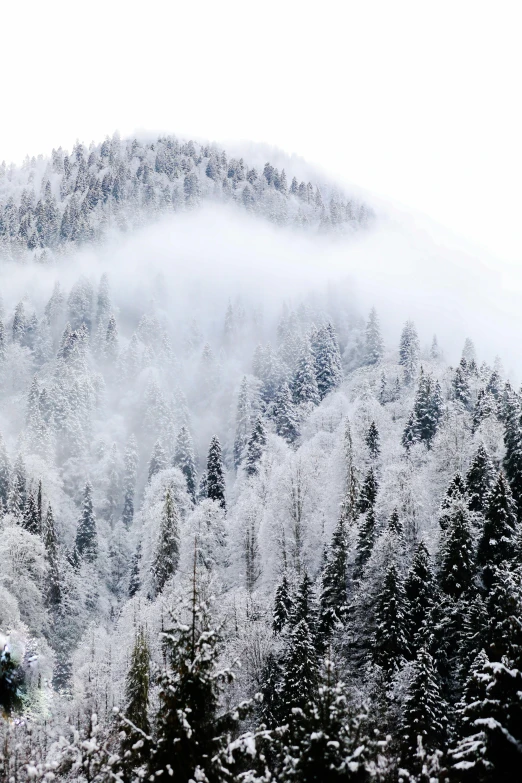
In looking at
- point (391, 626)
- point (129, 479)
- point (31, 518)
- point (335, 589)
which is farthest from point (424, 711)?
point (129, 479)

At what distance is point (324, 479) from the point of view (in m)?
73.5

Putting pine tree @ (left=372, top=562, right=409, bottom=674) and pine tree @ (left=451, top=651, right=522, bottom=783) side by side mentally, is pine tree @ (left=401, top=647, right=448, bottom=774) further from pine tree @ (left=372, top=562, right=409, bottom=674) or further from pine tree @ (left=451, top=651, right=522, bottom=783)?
pine tree @ (left=451, top=651, right=522, bottom=783)

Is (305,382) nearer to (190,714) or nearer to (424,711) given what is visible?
(424,711)

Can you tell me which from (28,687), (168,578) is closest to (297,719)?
(28,687)

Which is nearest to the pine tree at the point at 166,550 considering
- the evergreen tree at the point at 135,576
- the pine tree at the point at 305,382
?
the evergreen tree at the point at 135,576

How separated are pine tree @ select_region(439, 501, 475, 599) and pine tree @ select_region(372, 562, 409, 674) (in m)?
3.61

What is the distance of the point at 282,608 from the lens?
43.7 meters

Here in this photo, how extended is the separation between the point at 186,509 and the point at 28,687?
31.4 meters

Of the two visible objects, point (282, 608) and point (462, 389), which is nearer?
point (282, 608)

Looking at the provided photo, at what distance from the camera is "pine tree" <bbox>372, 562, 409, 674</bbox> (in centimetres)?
3675

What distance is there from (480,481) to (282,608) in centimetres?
1921

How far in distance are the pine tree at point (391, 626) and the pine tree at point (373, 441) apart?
3582 cm

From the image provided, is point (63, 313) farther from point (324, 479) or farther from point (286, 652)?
point (286, 652)

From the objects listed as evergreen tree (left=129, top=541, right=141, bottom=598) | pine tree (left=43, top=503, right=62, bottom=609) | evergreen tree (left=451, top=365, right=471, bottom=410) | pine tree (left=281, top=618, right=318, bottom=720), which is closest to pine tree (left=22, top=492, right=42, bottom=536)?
pine tree (left=43, top=503, right=62, bottom=609)
